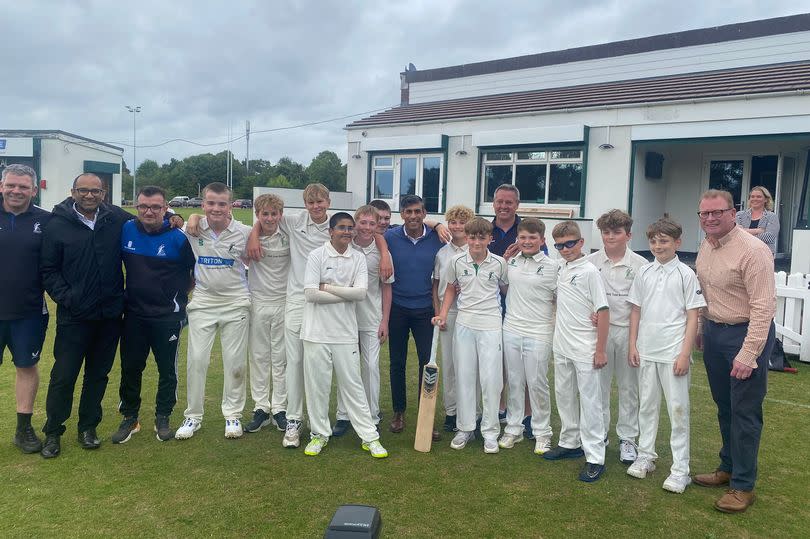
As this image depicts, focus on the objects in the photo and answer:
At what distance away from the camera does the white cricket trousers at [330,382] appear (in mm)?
4543

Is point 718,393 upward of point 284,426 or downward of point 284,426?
upward

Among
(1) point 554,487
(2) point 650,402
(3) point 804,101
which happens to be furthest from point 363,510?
(3) point 804,101

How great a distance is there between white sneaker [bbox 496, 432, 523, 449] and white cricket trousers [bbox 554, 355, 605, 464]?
0.47 m

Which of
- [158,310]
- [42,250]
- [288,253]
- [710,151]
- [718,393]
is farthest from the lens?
[710,151]

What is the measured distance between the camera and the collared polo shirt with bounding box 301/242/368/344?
4465 mm

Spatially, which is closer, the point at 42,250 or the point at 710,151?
the point at 42,250

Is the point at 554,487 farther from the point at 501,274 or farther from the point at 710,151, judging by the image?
the point at 710,151

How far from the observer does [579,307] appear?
13.9ft

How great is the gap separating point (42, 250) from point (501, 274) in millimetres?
3439

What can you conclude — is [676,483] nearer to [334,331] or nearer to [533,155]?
[334,331]

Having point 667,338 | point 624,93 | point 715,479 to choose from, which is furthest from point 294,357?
point 624,93

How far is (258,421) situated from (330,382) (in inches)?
35.2

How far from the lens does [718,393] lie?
13.0ft

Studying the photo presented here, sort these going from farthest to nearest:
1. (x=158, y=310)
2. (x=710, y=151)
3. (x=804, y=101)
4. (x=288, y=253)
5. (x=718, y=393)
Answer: (x=710, y=151) < (x=804, y=101) < (x=288, y=253) < (x=158, y=310) < (x=718, y=393)
